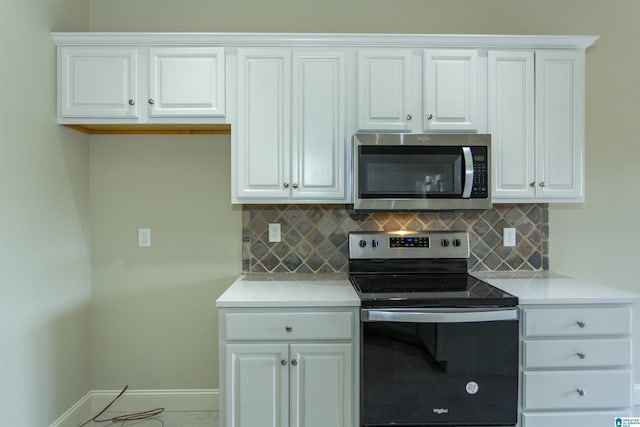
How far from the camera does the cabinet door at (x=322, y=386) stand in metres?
1.85

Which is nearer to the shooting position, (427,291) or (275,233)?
(427,291)

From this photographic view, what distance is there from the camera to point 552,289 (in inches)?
80.0

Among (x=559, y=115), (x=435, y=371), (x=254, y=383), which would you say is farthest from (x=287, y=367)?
(x=559, y=115)

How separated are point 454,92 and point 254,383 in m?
1.81

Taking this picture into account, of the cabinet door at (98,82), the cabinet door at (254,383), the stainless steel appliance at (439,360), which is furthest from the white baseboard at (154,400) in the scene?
the cabinet door at (98,82)

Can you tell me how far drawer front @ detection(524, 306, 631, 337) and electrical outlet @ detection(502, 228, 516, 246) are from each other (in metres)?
0.69

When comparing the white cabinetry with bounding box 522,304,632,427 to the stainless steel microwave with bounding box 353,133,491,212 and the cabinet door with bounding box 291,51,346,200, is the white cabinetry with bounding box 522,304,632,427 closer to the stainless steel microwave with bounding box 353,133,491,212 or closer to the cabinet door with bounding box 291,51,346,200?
the stainless steel microwave with bounding box 353,133,491,212

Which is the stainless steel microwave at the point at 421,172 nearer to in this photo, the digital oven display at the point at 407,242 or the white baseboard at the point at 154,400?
the digital oven display at the point at 407,242

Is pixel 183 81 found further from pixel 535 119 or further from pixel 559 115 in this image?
pixel 559 115

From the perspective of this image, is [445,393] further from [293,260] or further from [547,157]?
[547,157]

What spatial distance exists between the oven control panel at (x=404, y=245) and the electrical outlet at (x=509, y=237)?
0.31 m

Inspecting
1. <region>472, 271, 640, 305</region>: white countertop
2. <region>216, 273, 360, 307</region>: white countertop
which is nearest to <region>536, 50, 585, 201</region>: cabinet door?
<region>472, 271, 640, 305</region>: white countertop

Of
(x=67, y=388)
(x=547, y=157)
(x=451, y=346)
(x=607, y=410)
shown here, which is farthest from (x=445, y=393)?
(x=67, y=388)

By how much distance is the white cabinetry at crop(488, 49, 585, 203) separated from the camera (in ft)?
7.13
